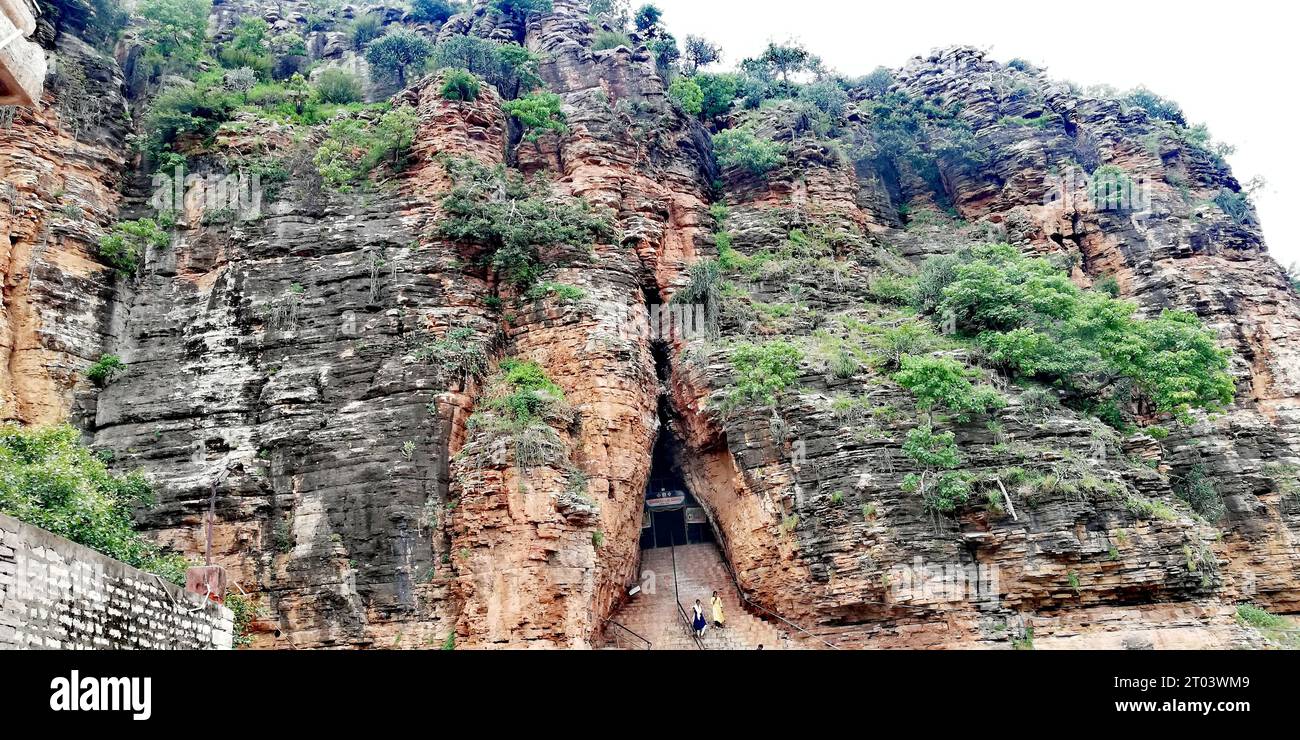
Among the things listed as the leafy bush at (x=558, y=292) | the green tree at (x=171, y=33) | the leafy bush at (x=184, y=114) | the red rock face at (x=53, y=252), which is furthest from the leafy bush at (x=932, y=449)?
the green tree at (x=171, y=33)

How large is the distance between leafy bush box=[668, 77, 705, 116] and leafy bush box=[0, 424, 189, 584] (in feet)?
67.1

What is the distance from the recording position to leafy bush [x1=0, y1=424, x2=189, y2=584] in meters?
11.9

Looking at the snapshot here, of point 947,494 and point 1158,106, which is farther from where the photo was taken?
point 1158,106

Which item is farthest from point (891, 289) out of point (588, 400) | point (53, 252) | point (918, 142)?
point (53, 252)

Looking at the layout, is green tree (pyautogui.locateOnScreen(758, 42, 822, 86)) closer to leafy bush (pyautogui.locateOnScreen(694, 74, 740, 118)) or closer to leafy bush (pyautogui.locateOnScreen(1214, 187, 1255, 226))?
leafy bush (pyautogui.locateOnScreen(694, 74, 740, 118))

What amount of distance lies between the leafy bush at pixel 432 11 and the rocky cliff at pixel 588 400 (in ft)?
29.0

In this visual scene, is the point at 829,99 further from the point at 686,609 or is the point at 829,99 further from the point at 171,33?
the point at 171,33

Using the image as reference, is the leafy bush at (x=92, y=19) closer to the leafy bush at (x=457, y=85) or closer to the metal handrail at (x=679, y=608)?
the leafy bush at (x=457, y=85)

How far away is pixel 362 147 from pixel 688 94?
11243 millimetres

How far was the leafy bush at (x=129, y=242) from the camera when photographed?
21.0m

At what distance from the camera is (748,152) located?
27.5 m

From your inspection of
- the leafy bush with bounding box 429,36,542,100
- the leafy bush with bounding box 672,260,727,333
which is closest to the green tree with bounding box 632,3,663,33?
the leafy bush with bounding box 429,36,542,100

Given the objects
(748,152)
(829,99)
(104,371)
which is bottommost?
(104,371)

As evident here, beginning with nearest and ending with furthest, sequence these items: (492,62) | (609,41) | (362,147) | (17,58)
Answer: (17,58) → (362,147) → (492,62) → (609,41)
